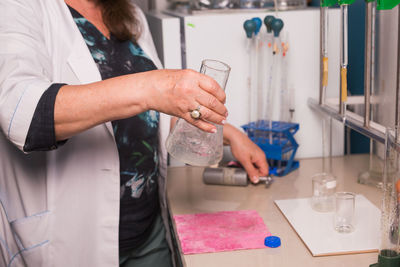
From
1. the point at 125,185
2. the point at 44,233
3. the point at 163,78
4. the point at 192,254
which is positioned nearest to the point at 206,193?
the point at 125,185

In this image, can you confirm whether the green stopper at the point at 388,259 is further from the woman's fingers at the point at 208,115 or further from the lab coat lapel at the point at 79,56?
the lab coat lapel at the point at 79,56

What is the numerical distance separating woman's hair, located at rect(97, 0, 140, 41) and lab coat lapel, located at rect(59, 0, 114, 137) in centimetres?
17

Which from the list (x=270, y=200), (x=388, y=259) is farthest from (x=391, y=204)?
(x=270, y=200)

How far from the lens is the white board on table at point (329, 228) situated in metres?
1.07

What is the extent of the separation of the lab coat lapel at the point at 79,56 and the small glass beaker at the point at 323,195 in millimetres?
616

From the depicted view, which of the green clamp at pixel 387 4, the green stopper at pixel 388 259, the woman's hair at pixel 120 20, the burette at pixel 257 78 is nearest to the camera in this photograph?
the green stopper at pixel 388 259

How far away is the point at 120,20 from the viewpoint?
1.42 metres

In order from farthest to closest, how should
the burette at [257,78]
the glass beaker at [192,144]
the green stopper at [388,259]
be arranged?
the burette at [257,78] < the glass beaker at [192,144] < the green stopper at [388,259]

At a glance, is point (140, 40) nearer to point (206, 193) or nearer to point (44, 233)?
point (206, 193)

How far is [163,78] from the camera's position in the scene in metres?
0.96

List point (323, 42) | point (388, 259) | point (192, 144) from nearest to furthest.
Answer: point (388, 259), point (192, 144), point (323, 42)

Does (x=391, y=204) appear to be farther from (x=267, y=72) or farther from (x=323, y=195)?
(x=267, y=72)

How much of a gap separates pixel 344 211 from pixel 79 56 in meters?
0.82

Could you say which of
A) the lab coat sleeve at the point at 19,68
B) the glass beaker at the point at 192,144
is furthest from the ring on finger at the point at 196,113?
the lab coat sleeve at the point at 19,68
